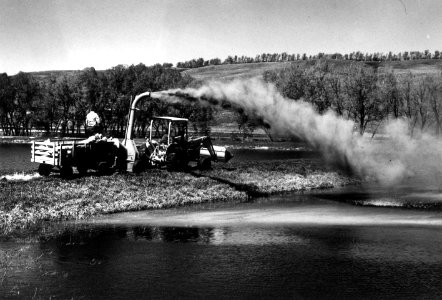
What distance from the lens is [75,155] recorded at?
40.4m

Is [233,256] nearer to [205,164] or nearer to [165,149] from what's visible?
[165,149]

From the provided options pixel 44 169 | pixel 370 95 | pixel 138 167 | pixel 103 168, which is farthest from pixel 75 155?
pixel 370 95

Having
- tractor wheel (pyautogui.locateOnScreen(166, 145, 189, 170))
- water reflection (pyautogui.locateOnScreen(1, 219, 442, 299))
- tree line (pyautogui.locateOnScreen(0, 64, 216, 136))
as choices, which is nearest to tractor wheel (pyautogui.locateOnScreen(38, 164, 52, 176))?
tractor wheel (pyautogui.locateOnScreen(166, 145, 189, 170))

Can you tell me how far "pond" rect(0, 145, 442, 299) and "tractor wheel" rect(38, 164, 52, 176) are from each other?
426 inches

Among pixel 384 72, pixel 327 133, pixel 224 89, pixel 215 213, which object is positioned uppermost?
pixel 384 72

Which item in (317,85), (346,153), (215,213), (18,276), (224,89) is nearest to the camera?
(18,276)

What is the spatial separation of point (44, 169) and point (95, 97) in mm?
97977

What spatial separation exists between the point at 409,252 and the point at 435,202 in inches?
792

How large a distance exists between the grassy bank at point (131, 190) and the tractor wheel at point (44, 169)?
172 centimetres

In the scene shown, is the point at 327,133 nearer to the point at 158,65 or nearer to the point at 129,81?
the point at 129,81

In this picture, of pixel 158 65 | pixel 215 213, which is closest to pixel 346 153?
pixel 215 213

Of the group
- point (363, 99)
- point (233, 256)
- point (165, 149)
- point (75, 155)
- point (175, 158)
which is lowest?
point (233, 256)

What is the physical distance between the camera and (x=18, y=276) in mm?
19734

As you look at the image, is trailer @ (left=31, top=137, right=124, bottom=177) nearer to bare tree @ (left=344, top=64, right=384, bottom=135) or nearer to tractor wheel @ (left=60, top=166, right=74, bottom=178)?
tractor wheel @ (left=60, top=166, right=74, bottom=178)
